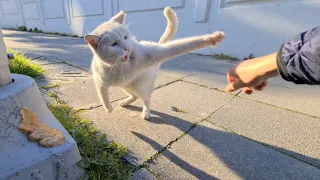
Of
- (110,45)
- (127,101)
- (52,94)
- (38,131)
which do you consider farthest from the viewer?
(52,94)

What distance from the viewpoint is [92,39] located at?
1.40 meters

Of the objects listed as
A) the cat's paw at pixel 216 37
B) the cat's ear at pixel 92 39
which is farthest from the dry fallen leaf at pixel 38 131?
the cat's paw at pixel 216 37

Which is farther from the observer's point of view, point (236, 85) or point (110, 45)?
point (110, 45)

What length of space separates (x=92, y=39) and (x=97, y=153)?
0.73 meters

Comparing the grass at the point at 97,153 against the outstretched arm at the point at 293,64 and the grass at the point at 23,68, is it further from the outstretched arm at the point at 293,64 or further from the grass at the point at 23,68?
the grass at the point at 23,68

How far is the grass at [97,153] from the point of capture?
1.17 metres

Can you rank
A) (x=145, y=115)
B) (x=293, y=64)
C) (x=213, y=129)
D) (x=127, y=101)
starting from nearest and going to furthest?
(x=293, y=64)
(x=213, y=129)
(x=145, y=115)
(x=127, y=101)

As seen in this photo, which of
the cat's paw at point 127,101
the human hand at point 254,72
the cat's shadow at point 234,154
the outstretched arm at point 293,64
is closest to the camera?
the outstretched arm at point 293,64

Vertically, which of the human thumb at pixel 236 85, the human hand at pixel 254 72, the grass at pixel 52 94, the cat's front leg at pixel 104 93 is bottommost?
the grass at pixel 52 94

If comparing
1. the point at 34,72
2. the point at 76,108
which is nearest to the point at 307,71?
the point at 76,108

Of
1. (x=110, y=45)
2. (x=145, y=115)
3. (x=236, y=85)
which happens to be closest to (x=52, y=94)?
(x=145, y=115)

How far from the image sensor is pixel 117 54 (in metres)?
1.42

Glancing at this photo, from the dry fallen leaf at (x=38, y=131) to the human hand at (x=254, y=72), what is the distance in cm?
95

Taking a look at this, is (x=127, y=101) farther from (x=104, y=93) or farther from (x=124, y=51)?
(x=124, y=51)
